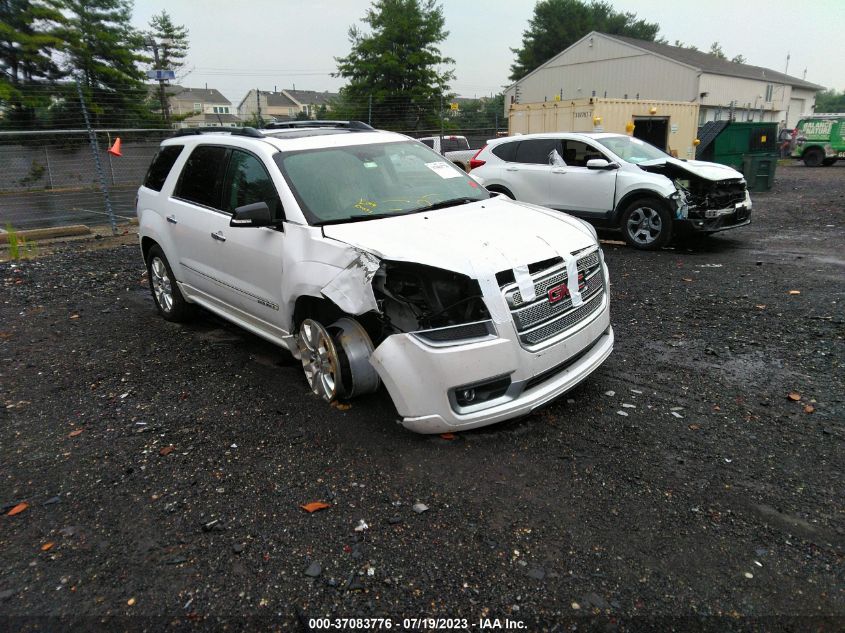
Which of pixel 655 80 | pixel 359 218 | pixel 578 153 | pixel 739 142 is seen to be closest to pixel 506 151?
pixel 578 153

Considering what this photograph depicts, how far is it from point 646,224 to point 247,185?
6416mm

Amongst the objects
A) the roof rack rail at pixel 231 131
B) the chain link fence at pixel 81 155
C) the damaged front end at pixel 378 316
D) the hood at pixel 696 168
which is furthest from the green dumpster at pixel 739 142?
the damaged front end at pixel 378 316

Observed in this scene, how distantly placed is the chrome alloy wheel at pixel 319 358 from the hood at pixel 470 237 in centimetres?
66

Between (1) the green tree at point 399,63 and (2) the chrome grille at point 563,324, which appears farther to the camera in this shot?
(1) the green tree at point 399,63

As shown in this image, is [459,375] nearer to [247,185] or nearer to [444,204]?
[444,204]

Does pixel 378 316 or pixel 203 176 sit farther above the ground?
pixel 203 176

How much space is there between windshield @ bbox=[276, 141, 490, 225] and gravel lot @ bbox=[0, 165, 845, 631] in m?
1.36

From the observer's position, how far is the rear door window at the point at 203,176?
4895mm

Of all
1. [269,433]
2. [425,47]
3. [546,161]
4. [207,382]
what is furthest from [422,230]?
[425,47]

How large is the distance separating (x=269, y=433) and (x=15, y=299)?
5366 millimetres

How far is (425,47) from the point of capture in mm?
37688

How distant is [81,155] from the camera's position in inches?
707

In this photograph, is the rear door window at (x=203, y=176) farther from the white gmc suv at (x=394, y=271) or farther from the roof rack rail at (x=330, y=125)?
the roof rack rail at (x=330, y=125)

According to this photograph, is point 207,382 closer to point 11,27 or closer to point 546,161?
point 546,161
